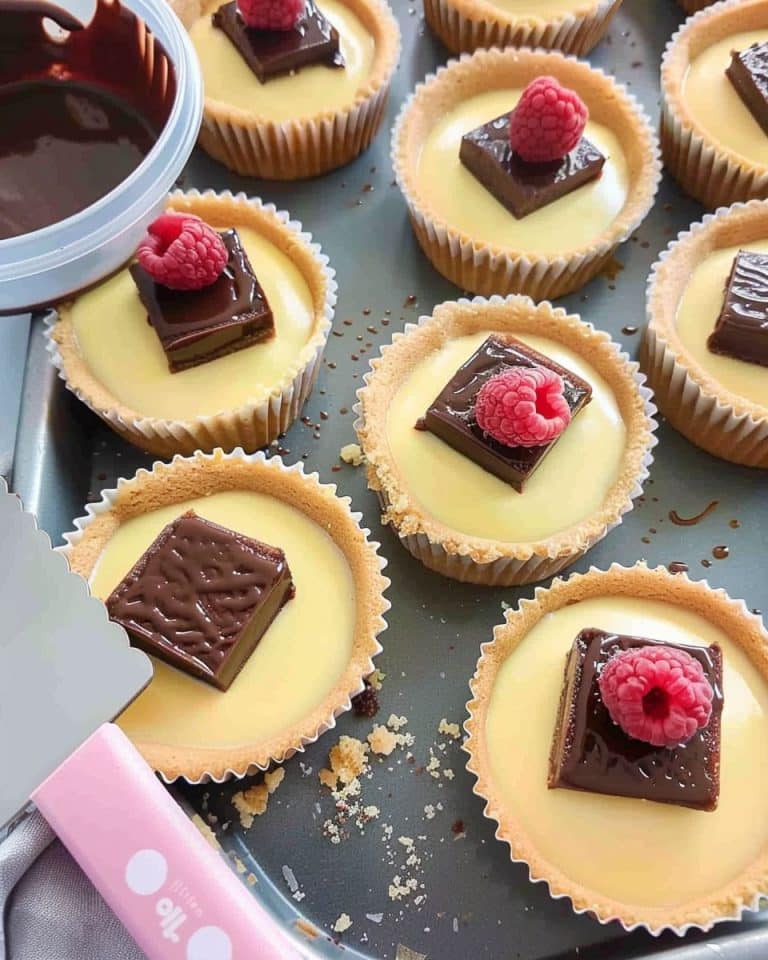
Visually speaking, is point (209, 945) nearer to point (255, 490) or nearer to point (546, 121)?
point (255, 490)

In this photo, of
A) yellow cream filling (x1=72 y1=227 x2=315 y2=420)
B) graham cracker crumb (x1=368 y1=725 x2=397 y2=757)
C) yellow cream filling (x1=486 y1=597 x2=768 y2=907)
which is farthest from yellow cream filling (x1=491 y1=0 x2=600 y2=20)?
graham cracker crumb (x1=368 y1=725 x2=397 y2=757)

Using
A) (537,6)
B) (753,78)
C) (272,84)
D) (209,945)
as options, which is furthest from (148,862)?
(537,6)

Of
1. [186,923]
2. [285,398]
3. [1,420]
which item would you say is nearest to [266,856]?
[186,923]

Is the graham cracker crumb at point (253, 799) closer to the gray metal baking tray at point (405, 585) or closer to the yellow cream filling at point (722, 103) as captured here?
the gray metal baking tray at point (405, 585)

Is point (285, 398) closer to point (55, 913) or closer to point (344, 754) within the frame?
point (344, 754)

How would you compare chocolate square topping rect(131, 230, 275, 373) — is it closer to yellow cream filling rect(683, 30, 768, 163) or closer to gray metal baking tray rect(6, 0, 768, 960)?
gray metal baking tray rect(6, 0, 768, 960)

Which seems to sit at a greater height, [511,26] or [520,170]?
[511,26]

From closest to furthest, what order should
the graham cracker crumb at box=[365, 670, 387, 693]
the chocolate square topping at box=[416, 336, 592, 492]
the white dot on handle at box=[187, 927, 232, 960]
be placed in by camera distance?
the white dot on handle at box=[187, 927, 232, 960] < the chocolate square topping at box=[416, 336, 592, 492] < the graham cracker crumb at box=[365, 670, 387, 693]
